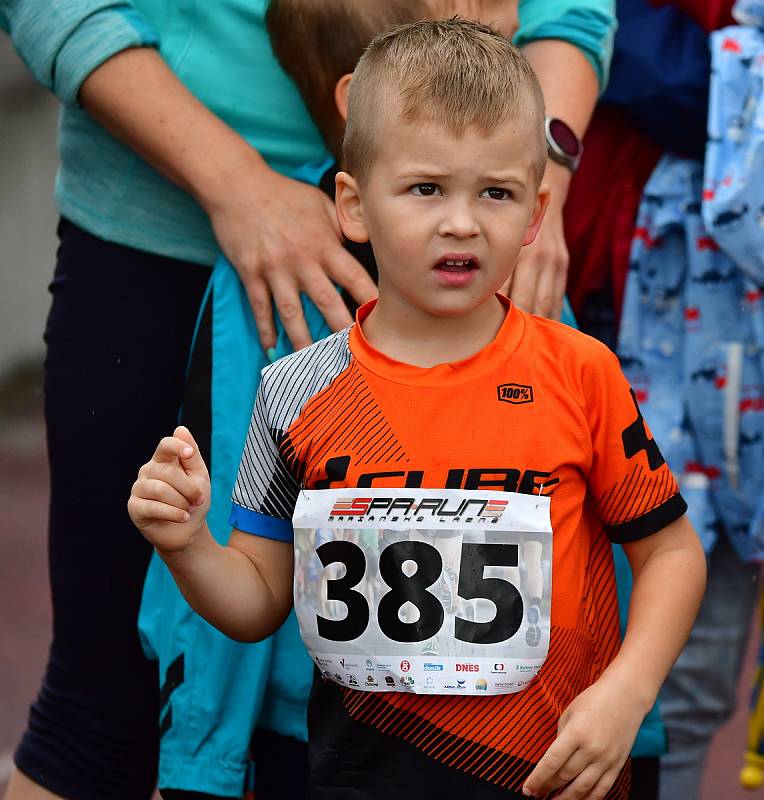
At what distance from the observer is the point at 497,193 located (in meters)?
1.88

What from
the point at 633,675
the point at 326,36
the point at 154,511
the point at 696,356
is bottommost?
the point at 633,675

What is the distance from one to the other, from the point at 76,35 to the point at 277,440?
828 millimetres

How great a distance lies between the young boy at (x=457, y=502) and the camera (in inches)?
72.1

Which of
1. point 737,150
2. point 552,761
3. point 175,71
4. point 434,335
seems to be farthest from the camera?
point 737,150

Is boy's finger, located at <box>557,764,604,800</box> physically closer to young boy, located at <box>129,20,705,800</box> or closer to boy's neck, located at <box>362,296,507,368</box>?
young boy, located at <box>129,20,705,800</box>

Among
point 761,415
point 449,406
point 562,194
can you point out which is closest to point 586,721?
point 449,406

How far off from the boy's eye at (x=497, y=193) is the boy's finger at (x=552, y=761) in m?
→ 0.69

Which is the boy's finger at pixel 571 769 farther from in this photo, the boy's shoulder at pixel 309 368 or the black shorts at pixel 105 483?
the black shorts at pixel 105 483

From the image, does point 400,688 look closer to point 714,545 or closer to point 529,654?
point 529,654

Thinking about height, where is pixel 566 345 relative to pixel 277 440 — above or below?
above

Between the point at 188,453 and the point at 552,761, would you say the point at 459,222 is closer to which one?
the point at 188,453

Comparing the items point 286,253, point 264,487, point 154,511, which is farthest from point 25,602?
point 154,511

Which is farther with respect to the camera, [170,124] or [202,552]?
[170,124]

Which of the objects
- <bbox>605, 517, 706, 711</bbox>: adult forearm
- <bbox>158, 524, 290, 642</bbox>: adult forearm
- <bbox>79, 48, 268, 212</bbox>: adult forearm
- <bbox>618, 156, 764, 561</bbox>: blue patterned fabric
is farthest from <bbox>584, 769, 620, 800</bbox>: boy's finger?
<bbox>618, 156, 764, 561</bbox>: blue patterned fabric
